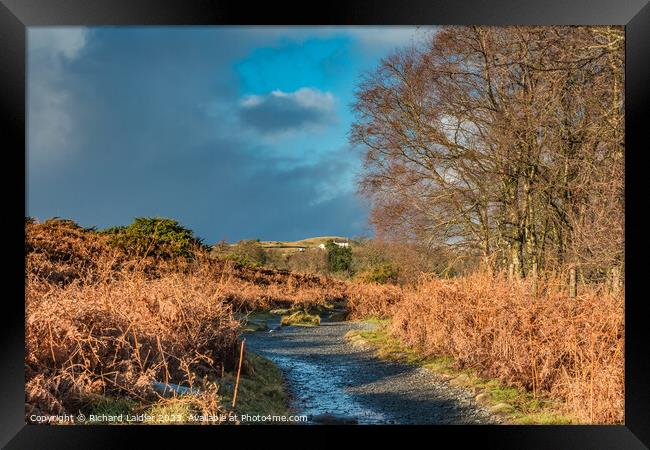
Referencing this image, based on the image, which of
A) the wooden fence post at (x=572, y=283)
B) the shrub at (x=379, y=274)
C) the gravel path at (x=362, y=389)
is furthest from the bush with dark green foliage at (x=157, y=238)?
the wooden fence post at (x=572, y=283)

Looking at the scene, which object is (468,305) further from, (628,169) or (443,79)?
(443,79)

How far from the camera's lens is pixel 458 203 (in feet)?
34.9

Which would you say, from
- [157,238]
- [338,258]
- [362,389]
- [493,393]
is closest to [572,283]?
[493,393]

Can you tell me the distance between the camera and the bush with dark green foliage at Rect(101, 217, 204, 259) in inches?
434

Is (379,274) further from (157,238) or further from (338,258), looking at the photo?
(157,238)

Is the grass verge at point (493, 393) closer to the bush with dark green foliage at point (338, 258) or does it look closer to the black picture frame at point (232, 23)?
the black picture frame at point (232, 23)

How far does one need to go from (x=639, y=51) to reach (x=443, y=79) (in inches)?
271

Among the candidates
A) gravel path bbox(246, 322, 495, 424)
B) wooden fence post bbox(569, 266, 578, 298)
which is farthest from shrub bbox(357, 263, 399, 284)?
wooden fence post bbox(569, 266, 578, 298)

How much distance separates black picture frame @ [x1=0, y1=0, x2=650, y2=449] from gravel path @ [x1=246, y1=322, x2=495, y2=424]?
1221 millimetres

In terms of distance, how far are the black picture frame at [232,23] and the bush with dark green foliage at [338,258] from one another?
42.8ft

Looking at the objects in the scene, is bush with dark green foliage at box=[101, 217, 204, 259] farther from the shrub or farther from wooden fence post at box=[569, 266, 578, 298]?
wooden fence post at box=[569, 266, 578, 298]

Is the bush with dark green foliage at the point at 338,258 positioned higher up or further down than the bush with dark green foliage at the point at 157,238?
further down

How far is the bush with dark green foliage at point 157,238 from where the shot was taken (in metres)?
11.0

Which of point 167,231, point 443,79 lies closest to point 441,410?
point 443,79
